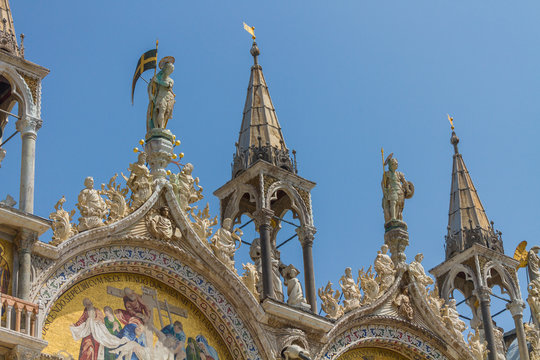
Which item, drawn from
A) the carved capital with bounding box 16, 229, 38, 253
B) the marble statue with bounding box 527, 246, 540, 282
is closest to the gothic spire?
the carved capital with bounding box 16, 229, 38, 253

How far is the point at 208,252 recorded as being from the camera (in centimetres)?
2377

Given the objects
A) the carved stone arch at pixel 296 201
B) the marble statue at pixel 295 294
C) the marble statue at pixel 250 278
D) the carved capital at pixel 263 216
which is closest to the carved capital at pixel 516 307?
the carved stone arch at pixel 296 201

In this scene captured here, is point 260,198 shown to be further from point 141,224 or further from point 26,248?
point 26,248

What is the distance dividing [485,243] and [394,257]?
138 inches

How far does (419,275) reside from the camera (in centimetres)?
2730

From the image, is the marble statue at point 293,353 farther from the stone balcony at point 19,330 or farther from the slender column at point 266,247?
the stone balcony at point 19,330

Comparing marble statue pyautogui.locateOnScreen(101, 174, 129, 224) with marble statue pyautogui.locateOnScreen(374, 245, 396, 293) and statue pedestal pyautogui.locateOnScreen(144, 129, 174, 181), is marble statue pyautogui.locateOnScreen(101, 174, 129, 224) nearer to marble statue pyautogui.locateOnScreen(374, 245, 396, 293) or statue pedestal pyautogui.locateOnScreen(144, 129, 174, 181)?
statue pedestal pyautogui.locateOnScreen(144, 129, 174, 181)

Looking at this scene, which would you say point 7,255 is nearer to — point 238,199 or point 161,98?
point 161,98

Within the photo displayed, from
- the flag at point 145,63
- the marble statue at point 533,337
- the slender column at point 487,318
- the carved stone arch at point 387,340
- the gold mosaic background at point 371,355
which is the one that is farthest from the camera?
the marble statue at point 533,337

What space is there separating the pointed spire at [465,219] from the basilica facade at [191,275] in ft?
4.11

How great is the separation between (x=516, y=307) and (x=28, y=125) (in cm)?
1289

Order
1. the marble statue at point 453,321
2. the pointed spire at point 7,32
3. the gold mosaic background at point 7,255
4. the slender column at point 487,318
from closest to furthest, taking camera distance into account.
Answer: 1. the gold mosaic background at point 7,255
2. the pointed spire at point 7,32
3. the marble statue at point 453,321
4. the slender column at point 487,318

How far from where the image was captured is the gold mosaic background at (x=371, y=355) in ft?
84.8

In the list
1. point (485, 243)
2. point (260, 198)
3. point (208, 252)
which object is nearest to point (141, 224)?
point (208, 252)
